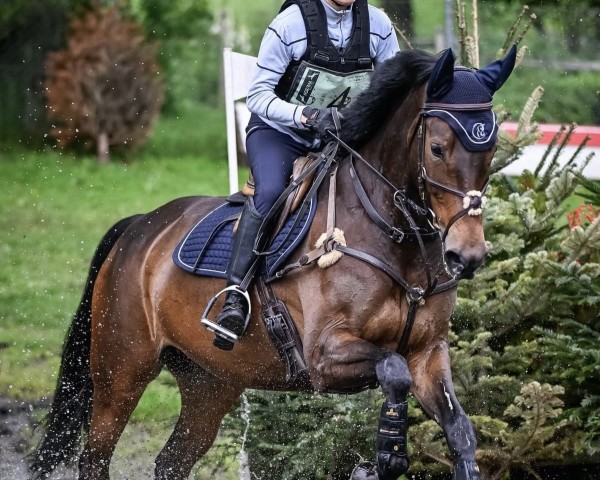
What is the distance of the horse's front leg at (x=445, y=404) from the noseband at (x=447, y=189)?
26.4 inches

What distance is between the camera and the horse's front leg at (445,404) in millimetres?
4941

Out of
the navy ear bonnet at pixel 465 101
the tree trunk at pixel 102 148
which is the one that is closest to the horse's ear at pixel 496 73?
the navy ear bonnet at pixel 465 101

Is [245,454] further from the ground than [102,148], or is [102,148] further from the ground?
[245,454]

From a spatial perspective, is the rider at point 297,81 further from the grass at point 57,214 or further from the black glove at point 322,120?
the grass at point 57,214

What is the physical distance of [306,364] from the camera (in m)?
5.62

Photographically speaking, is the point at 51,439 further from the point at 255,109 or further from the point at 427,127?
the point at 427,127

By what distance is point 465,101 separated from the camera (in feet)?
16.0

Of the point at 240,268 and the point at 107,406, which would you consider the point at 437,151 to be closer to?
the point at 240,268

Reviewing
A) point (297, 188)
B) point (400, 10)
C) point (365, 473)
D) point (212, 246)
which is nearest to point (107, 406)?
point (212, 246)

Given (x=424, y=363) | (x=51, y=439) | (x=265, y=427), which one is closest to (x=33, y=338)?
(x=51, y=439)

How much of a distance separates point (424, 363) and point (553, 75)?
10.4 metres

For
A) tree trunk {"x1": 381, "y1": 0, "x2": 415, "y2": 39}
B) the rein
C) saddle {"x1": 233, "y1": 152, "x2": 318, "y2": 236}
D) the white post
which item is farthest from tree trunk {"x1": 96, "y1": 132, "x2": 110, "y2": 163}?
the rein

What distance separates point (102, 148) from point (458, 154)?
41.3ft

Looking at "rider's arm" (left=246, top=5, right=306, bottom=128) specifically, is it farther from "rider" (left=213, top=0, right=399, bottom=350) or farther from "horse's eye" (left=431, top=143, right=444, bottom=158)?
"horse's eye" (left=431, top=143, right=444, bottom=158)
